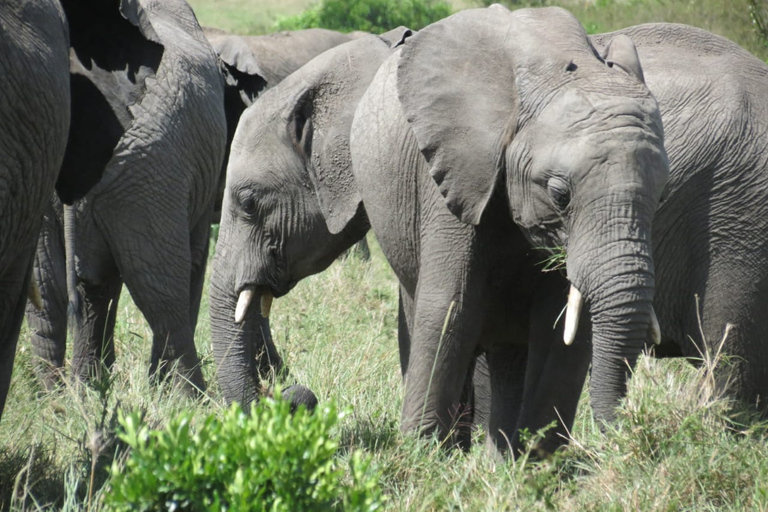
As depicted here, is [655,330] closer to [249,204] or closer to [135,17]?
[135,17]

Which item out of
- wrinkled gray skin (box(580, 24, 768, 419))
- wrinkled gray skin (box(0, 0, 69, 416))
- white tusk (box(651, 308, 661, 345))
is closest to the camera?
wrinkled gray skin (box(0, 0, 69, 416))

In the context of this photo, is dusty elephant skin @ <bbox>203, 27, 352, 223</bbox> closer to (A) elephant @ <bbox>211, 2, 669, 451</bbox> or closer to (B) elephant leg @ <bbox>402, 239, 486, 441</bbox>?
(A) elephant @ <bbox>211, 2, 669, 451</bbox>

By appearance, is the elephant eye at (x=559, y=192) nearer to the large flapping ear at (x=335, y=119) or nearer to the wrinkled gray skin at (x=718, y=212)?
the wrinkled gray skin at (x=718, y=212)

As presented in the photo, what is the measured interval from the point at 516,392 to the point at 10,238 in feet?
7.34

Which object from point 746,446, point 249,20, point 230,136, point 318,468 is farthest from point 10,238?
point 249,20

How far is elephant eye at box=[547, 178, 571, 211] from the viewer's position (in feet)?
12.3

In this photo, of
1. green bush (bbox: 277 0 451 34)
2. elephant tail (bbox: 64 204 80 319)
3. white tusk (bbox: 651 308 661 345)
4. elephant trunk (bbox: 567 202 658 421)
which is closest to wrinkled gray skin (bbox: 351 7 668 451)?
elephant trunk (bbox: 567 202 658 421)

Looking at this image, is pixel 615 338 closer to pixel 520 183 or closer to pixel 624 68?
pixel 520 183

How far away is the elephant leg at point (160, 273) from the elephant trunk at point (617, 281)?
235cm

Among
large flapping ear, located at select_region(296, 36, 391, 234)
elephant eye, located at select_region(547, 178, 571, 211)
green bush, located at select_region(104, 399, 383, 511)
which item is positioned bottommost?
green bush, located at select_region(104, 399, 383, 511)

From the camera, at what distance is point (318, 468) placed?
8.96ft

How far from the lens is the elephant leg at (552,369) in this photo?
419cm

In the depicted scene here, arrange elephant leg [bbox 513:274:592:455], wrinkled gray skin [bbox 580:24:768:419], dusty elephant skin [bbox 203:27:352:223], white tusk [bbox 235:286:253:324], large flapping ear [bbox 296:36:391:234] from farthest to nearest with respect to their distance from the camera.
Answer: dusty elephant skin [bbox 203:27:352:223] → white tusk [bbox 235:286:253:324] → large flapping ear [bbox 296:36:391:234] → wrinkled gray skin [bbox 580:24:768:419] → elephant leg [bbox 513:274:592:455]

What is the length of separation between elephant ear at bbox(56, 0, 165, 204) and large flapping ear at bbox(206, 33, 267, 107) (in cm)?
314
